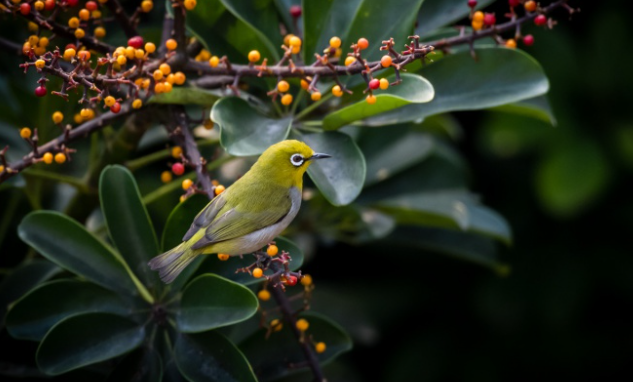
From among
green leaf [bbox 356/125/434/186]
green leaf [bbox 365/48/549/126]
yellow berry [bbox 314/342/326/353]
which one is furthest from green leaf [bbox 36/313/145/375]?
green leaf [bbox 356/125/434/186]

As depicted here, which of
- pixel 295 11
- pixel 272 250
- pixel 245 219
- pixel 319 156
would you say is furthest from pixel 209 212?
pixel 295 11

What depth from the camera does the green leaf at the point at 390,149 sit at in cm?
308

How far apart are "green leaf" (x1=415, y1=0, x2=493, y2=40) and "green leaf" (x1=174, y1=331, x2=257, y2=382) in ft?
3.54

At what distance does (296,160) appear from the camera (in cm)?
193

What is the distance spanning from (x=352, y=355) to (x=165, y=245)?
2.43 meters

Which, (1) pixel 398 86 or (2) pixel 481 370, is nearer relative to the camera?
(1) pixel 398 86

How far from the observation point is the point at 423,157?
10.1ft

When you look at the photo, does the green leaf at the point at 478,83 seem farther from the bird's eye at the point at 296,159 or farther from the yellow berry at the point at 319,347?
the yellow berry at the point at 319,347

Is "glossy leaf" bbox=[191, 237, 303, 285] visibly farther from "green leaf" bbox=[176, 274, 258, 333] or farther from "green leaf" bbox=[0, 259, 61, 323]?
"green leaf" bbox=[0, 259, 61, 323]

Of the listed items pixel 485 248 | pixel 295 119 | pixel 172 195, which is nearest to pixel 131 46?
pixel 295 119

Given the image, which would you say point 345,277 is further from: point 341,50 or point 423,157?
point 341,50

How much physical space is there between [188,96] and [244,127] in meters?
0.16

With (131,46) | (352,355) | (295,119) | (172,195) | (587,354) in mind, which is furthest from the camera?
(352,355)

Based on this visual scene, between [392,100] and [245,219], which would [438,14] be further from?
[245,219]
